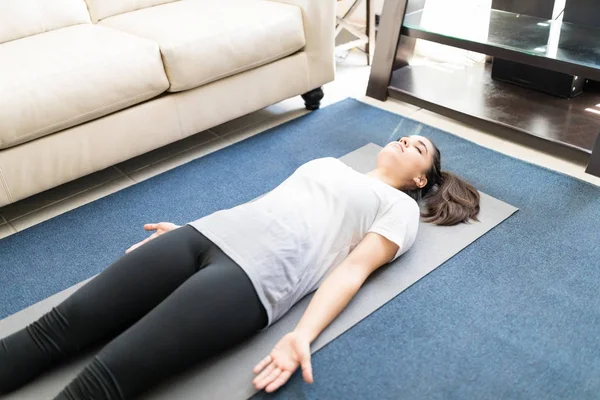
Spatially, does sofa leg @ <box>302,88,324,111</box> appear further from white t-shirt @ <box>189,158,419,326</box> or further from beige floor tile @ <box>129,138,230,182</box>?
white t-shirt @ <box>189,158,419,326</box>

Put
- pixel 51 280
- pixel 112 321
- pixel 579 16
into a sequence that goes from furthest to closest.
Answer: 1. pixel 579 16
2. pixel 51 280
3. pixel 112 321

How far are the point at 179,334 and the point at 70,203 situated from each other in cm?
98

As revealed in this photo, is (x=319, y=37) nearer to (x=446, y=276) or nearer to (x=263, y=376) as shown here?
(x=446, y=276)

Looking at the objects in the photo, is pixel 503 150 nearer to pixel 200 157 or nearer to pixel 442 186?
pixel 442 186

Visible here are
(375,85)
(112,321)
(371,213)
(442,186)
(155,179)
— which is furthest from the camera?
(375,85)

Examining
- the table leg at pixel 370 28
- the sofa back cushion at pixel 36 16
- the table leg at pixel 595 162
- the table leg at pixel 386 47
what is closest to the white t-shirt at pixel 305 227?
the table leg at pixel 595 162

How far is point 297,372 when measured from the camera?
1.20m

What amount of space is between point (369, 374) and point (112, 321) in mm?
550

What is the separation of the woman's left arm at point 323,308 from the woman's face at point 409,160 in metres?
0.23

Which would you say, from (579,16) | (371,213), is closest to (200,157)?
(371,213)

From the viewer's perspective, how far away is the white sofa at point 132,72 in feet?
5.46

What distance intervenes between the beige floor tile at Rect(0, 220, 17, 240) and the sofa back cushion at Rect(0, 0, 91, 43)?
0.69 meters

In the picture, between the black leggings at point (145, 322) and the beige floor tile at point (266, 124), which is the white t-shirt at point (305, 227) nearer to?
the black leggings at point (145, 322)

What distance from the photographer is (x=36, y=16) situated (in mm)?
2047
